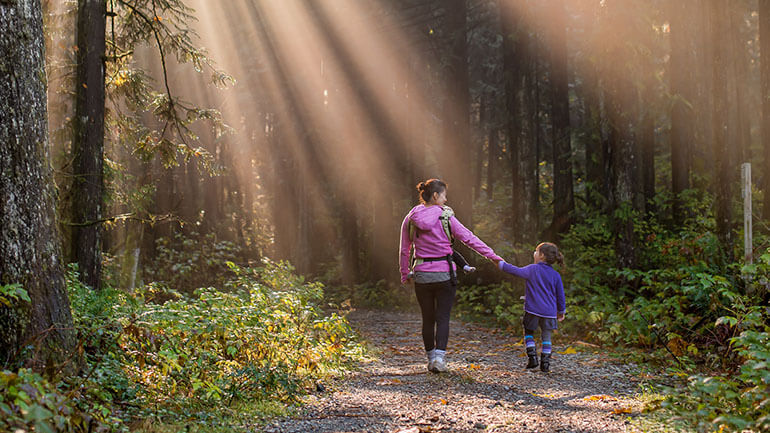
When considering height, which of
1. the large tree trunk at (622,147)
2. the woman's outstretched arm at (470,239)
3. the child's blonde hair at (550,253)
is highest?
the large tree trunk at (622,147)

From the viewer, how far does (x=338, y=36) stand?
23.4 meters

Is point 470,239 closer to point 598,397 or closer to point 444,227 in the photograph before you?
point 444,227

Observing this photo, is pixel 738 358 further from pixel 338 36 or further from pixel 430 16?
pixel 338 36

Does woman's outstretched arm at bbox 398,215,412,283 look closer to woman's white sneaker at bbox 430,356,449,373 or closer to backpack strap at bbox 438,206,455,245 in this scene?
backpack strap at bbox 438,206,455,245

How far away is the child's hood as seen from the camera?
24.8 ft

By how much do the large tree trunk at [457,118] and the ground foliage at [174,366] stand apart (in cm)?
1090

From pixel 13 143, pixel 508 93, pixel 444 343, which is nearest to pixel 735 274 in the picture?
pixel 444 343

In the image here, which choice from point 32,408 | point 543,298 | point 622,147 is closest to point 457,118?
point 622,147

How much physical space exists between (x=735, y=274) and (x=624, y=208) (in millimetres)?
2656

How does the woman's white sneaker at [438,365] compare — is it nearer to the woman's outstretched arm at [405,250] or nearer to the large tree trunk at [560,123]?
the woman's outstretched arm at [405,250]

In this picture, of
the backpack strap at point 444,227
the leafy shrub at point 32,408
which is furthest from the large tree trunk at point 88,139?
the leafy shrub at point 32,408

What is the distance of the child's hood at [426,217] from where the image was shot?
7.56 meters

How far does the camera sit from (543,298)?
25.1 feet

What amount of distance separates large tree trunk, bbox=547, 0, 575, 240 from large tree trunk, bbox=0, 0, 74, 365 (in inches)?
569
